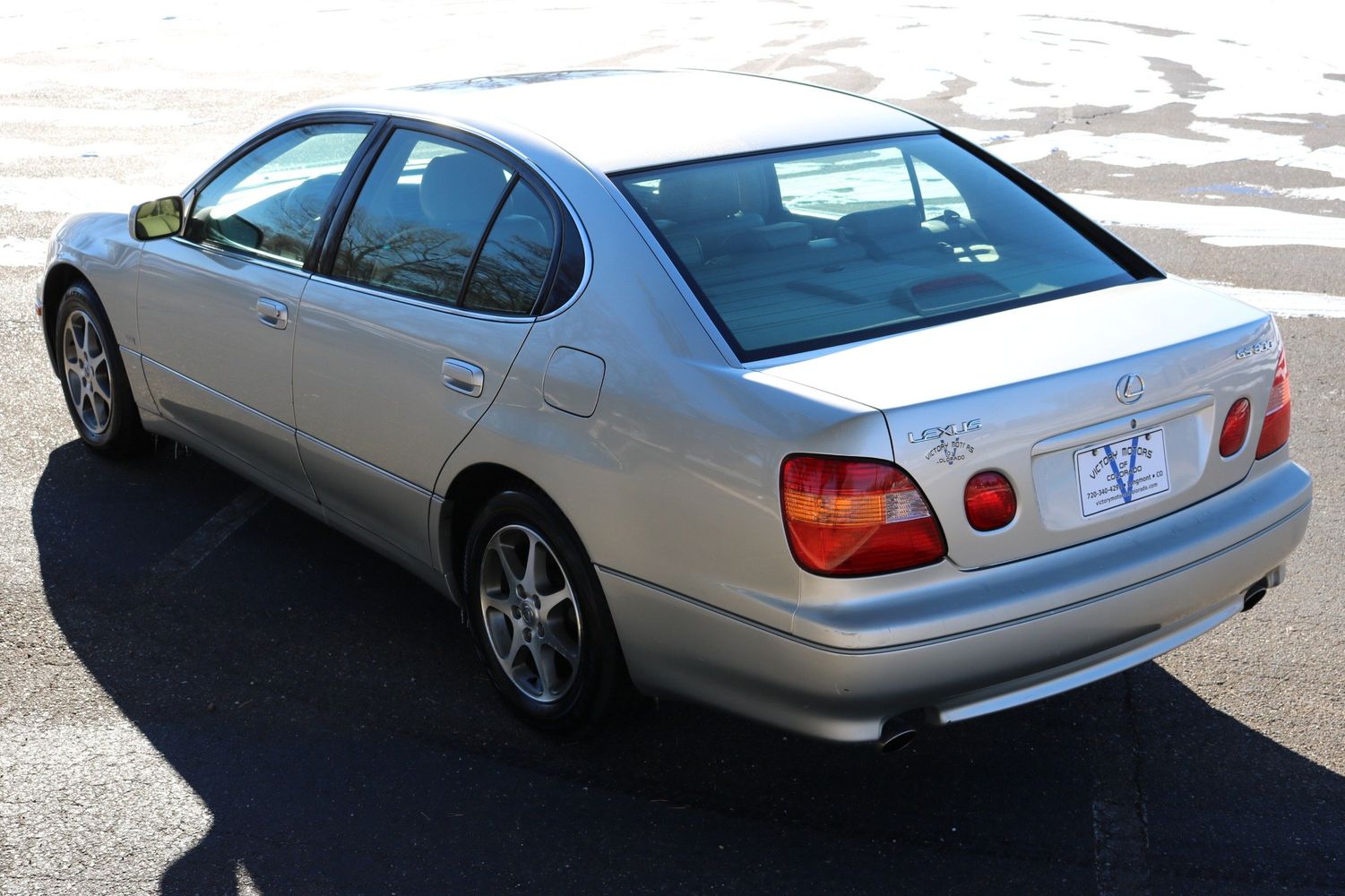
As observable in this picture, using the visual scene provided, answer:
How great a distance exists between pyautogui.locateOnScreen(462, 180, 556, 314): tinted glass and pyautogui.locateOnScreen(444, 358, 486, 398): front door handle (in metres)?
0.16

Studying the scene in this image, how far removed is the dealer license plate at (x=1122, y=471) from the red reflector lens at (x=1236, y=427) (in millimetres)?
237

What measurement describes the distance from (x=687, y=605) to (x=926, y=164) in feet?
5.54

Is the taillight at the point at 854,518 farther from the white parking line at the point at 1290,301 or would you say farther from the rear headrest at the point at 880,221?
the white parking line at the point at 1290,301

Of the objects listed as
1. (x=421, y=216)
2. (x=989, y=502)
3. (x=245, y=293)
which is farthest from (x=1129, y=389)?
(x=245, y=293)

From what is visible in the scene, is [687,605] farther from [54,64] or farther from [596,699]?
[54,64]

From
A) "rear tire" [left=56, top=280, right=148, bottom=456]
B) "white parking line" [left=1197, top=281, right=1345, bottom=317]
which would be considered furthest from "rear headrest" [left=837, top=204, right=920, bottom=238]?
"white parking line" [left=1197, top=281, right=1345, bottom=317]

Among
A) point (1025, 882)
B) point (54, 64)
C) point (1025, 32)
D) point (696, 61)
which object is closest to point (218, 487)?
point (1025, 882)

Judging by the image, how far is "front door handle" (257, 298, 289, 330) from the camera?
4469 millimetres

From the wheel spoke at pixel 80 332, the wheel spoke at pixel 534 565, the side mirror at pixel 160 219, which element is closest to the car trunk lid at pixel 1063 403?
the wheel spoke at pixel 534 565

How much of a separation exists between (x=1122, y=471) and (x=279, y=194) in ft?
9.90

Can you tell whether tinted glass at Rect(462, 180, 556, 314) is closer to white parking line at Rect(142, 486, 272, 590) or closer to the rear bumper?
the rear bumper

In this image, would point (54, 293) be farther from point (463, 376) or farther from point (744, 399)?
point (744, 399)

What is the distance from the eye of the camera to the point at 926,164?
421cm

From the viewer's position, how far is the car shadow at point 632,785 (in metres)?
3.34
